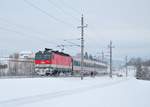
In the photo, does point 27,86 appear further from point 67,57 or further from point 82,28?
point 67,57

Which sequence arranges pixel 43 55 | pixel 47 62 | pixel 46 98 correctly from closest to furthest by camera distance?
pixel 46 98 < pixel 47 62 < pixel 43 55

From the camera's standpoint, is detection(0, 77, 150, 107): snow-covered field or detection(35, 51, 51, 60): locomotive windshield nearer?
detection(0, 77, 150, 107): snow-covered field

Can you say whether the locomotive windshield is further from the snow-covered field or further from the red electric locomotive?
the snow-covered field

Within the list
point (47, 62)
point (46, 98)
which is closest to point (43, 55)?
point (47, 62)

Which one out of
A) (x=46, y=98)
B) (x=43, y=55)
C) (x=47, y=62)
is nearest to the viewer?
(x=46, y=98)

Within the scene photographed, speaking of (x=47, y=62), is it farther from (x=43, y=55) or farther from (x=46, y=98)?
(x=46, y=98)

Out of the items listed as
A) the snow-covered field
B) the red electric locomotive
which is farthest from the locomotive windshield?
the snow-covered field

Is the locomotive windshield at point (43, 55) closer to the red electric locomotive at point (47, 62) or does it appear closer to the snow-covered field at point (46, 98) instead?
the red electric locomotive at point (47, 62)

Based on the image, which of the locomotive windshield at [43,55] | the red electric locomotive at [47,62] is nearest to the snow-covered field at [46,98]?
the red electric locomotive at [47,62]

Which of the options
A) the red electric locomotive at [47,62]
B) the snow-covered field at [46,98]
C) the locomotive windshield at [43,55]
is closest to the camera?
the snow-covered field at [46,98]

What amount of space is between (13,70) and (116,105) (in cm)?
3059

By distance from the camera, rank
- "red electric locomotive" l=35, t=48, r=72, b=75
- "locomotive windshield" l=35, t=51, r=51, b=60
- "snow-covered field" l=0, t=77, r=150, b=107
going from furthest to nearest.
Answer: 1. "locomotive windshield" l=35, t=51, r=51, b=60
2. "red electric locomotive" l=35, t=48, r=72, b=75
3. "snow-covered field" l=0, t=77, r=150, b=107

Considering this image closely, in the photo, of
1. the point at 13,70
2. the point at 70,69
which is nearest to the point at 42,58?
the point at 13,70

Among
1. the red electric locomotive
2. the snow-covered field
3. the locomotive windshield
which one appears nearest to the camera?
the snow-covered field
